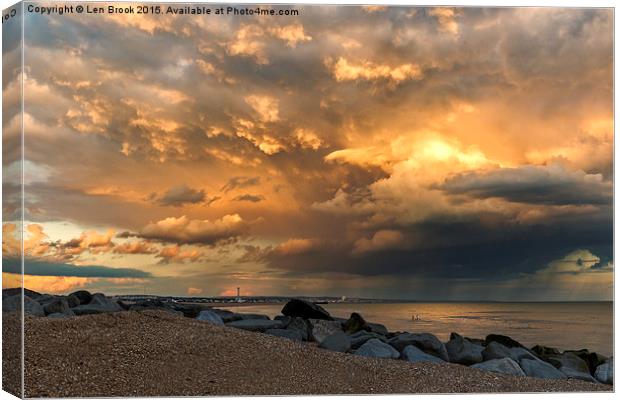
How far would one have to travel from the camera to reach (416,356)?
9.41 metres

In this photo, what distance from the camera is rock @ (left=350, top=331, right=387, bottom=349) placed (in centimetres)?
949

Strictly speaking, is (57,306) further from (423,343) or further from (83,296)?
(423,343)

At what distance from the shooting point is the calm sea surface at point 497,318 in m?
9.50

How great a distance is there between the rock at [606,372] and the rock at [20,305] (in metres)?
5.60

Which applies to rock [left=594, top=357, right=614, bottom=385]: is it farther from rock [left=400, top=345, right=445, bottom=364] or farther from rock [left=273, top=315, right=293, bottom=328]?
rock [left=273, top=315, right=293, bottom=328]

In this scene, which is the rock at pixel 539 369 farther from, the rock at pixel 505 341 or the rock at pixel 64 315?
the rock at pixel 64 315

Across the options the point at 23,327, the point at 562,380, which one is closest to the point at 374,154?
the point at 562,380

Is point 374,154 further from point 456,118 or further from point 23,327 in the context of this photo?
point 23,327

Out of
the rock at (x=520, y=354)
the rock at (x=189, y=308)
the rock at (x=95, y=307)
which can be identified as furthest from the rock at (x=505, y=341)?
the rock at (x=95, y=307)

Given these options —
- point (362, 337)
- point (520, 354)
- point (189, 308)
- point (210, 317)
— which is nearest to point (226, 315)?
point (210, 317)

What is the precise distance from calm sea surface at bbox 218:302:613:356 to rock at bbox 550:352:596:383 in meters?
0.23

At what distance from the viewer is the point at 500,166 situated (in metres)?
9.51

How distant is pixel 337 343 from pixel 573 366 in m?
2.50

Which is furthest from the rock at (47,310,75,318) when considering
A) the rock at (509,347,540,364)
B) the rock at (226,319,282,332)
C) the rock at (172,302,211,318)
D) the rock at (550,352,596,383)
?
the rock at (550,352,596,383)
